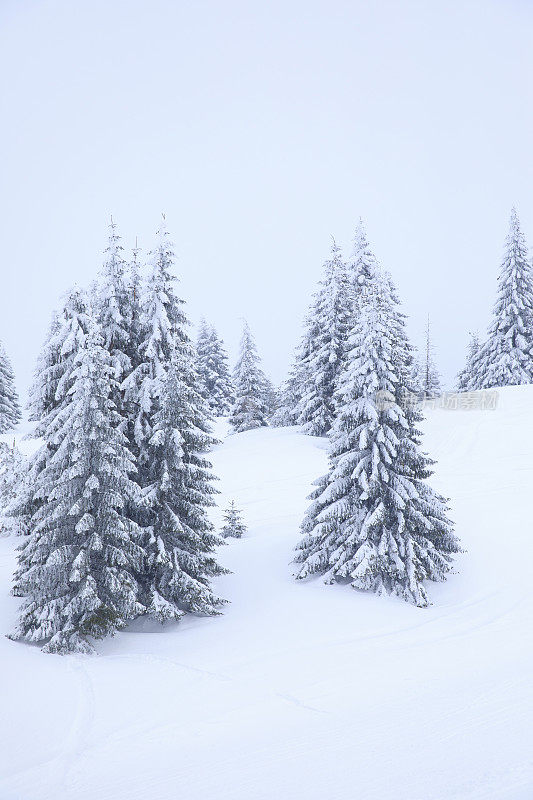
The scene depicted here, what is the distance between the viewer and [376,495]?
562 inches

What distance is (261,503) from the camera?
77.1ft

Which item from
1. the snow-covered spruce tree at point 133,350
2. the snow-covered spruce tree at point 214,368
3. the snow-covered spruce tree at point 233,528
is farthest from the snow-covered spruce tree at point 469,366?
the snow-covered spruce tree at point 133,350

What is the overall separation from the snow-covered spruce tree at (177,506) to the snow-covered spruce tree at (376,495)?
9.86ft

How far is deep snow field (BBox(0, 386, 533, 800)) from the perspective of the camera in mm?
6371

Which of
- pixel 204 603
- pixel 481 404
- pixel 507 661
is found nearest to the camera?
pixel 507 661

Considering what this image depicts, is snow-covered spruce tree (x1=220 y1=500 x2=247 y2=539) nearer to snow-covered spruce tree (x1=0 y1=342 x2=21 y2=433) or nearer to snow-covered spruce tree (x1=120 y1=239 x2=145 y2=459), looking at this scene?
snow-covered spruce tree (x1=120 y1=239 x2=145 y2=459)

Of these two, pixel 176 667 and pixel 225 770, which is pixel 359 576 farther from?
pixel 225 770

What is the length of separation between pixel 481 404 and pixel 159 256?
27.5 m

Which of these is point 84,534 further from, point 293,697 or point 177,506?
point 293,697

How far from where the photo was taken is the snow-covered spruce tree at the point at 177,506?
1299cm

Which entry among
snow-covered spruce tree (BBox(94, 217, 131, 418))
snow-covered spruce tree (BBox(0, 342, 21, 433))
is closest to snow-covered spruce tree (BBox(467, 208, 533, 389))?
snow-covered spruce tree (BBox(94, 217, 131, 418))

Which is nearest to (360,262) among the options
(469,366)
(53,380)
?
(469,366)

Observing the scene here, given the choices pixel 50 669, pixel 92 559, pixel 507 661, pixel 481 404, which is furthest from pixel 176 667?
pixel 481 404

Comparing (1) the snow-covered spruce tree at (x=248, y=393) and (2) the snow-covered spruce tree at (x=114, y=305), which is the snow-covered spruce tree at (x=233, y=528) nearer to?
(2) the snow-covered spruce tree at (x=114, y=305)
